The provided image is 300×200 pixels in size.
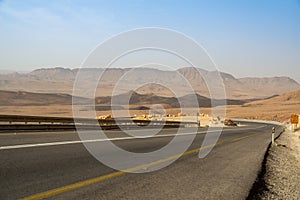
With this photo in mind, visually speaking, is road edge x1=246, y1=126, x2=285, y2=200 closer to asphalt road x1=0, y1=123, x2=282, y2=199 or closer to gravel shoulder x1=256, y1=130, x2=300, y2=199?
gravel shoulder x1=256, y1=130, x2=300, y2=199

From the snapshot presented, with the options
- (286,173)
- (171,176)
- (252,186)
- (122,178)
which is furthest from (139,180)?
(286,173)

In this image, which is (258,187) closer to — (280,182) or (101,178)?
(280,182)

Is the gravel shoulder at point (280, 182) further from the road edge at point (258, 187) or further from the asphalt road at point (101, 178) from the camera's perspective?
the asphalt road at point (101, 178)

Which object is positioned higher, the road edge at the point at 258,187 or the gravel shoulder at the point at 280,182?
the road edge at the point at 258,187

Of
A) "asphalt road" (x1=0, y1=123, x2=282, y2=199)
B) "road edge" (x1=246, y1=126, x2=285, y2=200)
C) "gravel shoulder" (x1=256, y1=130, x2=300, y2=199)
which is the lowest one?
"gravel shoulder" (x1=256, y1=130, x2=300, y2=199)

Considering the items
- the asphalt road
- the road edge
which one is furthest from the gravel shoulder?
the asphalt road

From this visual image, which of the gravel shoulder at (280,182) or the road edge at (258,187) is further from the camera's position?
the gravel shoulder at (280,182)

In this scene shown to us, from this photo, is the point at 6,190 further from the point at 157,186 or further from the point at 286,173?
the point at 286,173

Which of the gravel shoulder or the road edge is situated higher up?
the road edge

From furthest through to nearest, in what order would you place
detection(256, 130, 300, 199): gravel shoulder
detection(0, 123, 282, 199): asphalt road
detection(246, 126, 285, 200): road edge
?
detection(256, 130, 300, 199): gravel shoulder, detection(246, 126, 285, 200): road edge, detection(0, 123, 282, 199): asphalt road

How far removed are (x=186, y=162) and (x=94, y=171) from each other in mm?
3241

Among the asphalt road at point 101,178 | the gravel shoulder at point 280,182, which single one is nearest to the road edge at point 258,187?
the gravel shoulder at point 280,182

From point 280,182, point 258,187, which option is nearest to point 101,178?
point 258,187

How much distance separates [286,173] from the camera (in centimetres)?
1005
